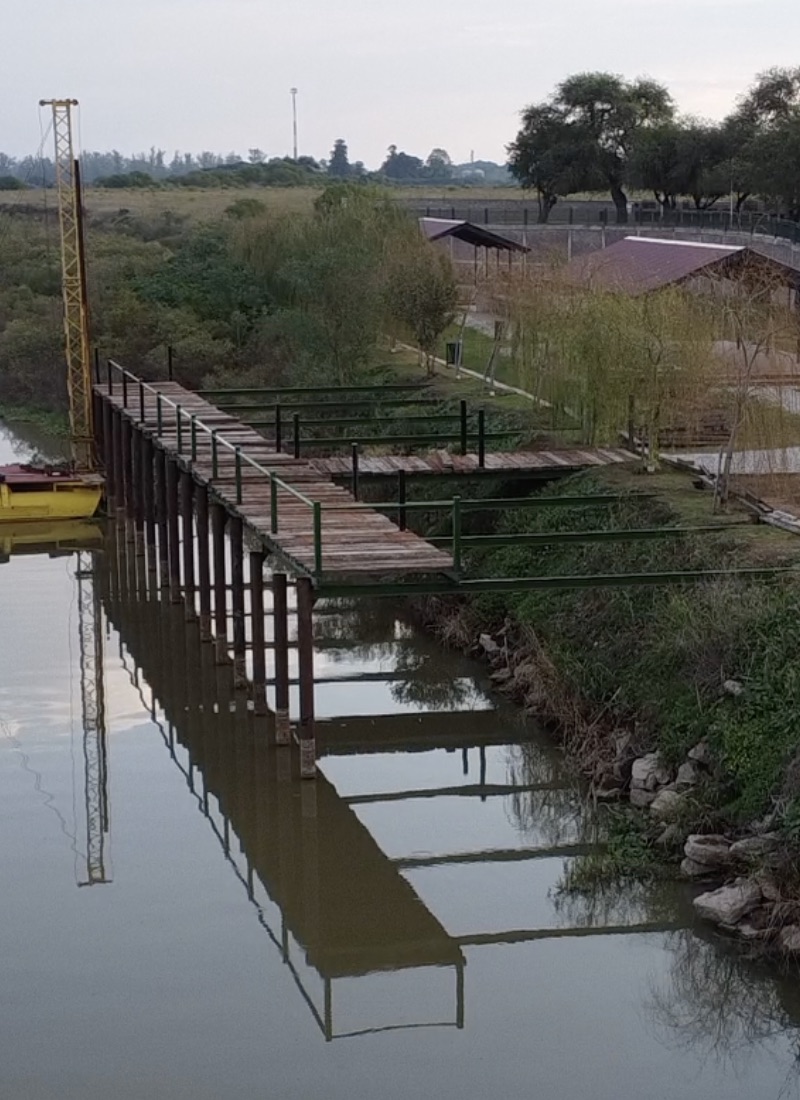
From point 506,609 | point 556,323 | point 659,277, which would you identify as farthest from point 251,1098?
point 659,277

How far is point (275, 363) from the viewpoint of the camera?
38531 millimetres

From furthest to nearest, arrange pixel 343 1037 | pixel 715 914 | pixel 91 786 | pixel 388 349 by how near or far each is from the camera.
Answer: pixel 388 349 < pixel 91 786 < pixel 715 914 < pixel 343 1037

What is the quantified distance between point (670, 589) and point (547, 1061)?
6.64 m

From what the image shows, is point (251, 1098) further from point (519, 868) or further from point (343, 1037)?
point (519, 868)

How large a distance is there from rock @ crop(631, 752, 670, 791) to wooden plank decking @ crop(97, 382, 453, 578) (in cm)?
245

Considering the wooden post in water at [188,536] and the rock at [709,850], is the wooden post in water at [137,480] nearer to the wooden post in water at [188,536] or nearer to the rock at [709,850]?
the wooden post in water at [188,536]

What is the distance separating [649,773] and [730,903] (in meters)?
2.35

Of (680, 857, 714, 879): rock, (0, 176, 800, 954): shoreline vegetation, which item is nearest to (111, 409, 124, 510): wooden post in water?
(0, 176, 800, 954): shoreline vegetation

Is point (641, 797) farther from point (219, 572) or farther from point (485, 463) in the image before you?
point (485, 463)

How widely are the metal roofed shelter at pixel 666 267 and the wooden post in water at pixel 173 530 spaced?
261 inches

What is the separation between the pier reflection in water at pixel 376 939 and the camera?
11906mm

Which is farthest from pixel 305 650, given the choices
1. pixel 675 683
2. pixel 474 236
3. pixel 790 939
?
pixel 474 236

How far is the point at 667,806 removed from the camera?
14.9 m

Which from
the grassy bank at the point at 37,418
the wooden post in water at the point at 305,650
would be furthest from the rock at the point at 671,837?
the grassy bank at the point at 37,418
